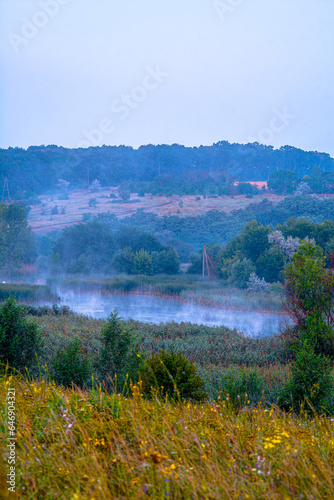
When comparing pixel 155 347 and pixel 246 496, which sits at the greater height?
pixel 246 496

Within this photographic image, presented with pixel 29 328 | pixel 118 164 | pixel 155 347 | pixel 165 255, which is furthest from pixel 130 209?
pixel 29 328

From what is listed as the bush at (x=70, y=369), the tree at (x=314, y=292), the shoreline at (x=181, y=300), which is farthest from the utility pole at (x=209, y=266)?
the bush at (x=70, y=369)

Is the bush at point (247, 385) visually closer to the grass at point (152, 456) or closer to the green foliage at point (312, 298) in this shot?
the green foliage at point (312, 298)

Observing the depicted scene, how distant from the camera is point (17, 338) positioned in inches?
294

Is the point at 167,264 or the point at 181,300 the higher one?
the point at 167,264

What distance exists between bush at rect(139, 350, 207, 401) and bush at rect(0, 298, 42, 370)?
2.87 m

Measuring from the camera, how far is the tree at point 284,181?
64688mm

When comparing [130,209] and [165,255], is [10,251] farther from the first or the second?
[130,209]

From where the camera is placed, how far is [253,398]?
22.2ft

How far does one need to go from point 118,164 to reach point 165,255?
39879mm

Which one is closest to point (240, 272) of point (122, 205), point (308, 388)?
point (308, 388)

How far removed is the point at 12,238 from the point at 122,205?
3124 centimetres

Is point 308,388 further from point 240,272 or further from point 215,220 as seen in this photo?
point 215,220

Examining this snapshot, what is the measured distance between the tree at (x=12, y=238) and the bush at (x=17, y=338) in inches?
1213
